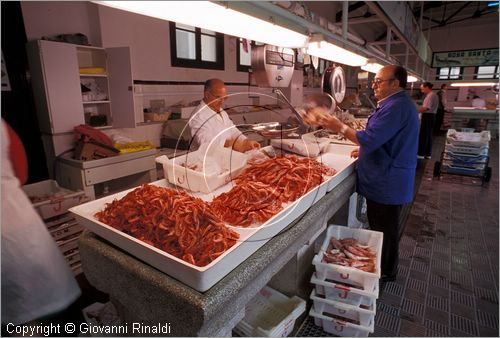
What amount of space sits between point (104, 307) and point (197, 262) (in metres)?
1.39

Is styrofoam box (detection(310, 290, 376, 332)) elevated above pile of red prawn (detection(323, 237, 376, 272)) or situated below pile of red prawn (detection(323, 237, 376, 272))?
below

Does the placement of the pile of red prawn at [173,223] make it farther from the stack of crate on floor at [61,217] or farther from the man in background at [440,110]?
the man in background at [440,110]

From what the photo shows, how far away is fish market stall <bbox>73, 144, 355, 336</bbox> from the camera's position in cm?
112

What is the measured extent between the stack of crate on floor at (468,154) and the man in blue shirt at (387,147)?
399 cm

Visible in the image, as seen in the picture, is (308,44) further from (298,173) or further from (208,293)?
(208,293)

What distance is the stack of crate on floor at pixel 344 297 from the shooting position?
2002 mm

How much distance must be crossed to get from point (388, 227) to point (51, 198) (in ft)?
10.2

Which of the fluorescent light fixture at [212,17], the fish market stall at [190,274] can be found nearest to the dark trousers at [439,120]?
the fluorescent light fixture at [212,17]

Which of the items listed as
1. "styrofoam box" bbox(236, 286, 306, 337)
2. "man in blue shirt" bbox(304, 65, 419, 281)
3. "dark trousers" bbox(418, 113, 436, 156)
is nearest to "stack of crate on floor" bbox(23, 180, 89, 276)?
"styrofoam box" bbox(236, 286, 306, 337)

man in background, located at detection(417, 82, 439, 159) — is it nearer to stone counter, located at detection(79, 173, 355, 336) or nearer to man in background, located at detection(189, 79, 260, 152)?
man in background, located at detection(189, 79, 260, 152)

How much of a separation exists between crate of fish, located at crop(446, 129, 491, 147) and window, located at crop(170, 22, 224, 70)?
15.6 ft

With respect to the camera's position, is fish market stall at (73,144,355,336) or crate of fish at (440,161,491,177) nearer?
fish market stall at (73,144,355,336)

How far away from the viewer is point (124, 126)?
390cm

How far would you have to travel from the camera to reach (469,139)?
215 inches
